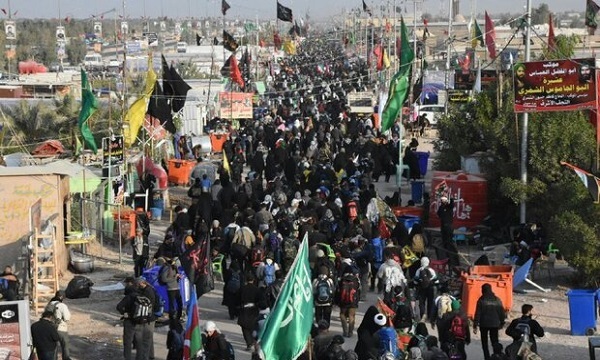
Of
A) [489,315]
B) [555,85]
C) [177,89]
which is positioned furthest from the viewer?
[177,89]

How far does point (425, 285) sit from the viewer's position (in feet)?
50.9

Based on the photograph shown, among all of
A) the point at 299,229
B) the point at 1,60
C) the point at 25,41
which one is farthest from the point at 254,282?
the point at 25,41

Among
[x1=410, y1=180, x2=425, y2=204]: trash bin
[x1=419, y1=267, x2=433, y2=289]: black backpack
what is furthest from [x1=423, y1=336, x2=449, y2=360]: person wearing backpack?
[x1=410, y1=180, x2=425, y2=204]: trash bin

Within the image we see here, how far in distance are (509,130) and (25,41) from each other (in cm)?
12846

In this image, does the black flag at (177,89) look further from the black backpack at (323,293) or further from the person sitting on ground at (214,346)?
the person sitting on ground at (214,346)

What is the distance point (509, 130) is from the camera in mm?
21828

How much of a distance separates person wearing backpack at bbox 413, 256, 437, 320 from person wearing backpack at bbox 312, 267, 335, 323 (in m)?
1.42

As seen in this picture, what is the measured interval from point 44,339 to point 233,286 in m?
3.32

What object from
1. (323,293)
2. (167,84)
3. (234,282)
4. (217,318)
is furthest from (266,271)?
(167,84)

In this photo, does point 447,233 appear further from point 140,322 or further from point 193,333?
point 193,333

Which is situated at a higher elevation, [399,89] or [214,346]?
[399,89]

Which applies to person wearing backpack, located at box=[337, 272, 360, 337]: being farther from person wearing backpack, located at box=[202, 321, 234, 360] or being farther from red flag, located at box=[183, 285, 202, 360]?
red flag, located at box=[183, 285, 202, 360]

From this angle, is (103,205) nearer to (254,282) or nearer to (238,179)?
(238,179)

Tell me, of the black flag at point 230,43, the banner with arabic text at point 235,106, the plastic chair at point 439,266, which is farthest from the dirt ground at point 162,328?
the black flag at point 230,43
